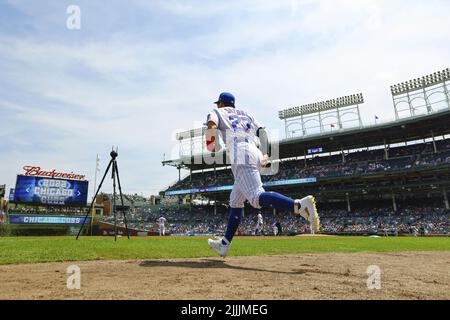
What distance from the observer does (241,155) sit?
470 cm

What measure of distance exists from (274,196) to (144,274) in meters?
1.93

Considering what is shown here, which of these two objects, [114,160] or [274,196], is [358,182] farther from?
[274,196]

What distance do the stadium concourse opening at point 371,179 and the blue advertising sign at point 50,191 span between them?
14.0 meters

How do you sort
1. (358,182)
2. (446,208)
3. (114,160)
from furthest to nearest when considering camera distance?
(358,182) → (446,208) → (114,160)

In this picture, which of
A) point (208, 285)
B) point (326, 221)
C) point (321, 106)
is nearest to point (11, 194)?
point (326, 221)

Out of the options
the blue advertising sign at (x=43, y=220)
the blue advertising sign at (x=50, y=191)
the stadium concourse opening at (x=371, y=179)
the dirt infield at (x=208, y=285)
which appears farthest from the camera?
the blue advertising sign at (x=50, y=191)

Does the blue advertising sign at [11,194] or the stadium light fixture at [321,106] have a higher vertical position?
the stadium light fixture at [321,106]

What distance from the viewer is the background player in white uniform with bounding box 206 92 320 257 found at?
4.38 m

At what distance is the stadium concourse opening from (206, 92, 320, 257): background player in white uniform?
25.5m

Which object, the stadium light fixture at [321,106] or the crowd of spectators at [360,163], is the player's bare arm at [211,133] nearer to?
the crowd of spectators at [360,163]

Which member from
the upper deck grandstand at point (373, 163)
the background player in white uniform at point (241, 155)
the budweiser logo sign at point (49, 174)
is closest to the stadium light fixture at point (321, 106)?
the upper deck grandstand at point (373, 163)

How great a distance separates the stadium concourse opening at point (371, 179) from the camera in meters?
29.3

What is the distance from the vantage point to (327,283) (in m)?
2.74

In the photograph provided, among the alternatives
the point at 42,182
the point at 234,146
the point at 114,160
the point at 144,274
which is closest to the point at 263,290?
the point at 144,274
